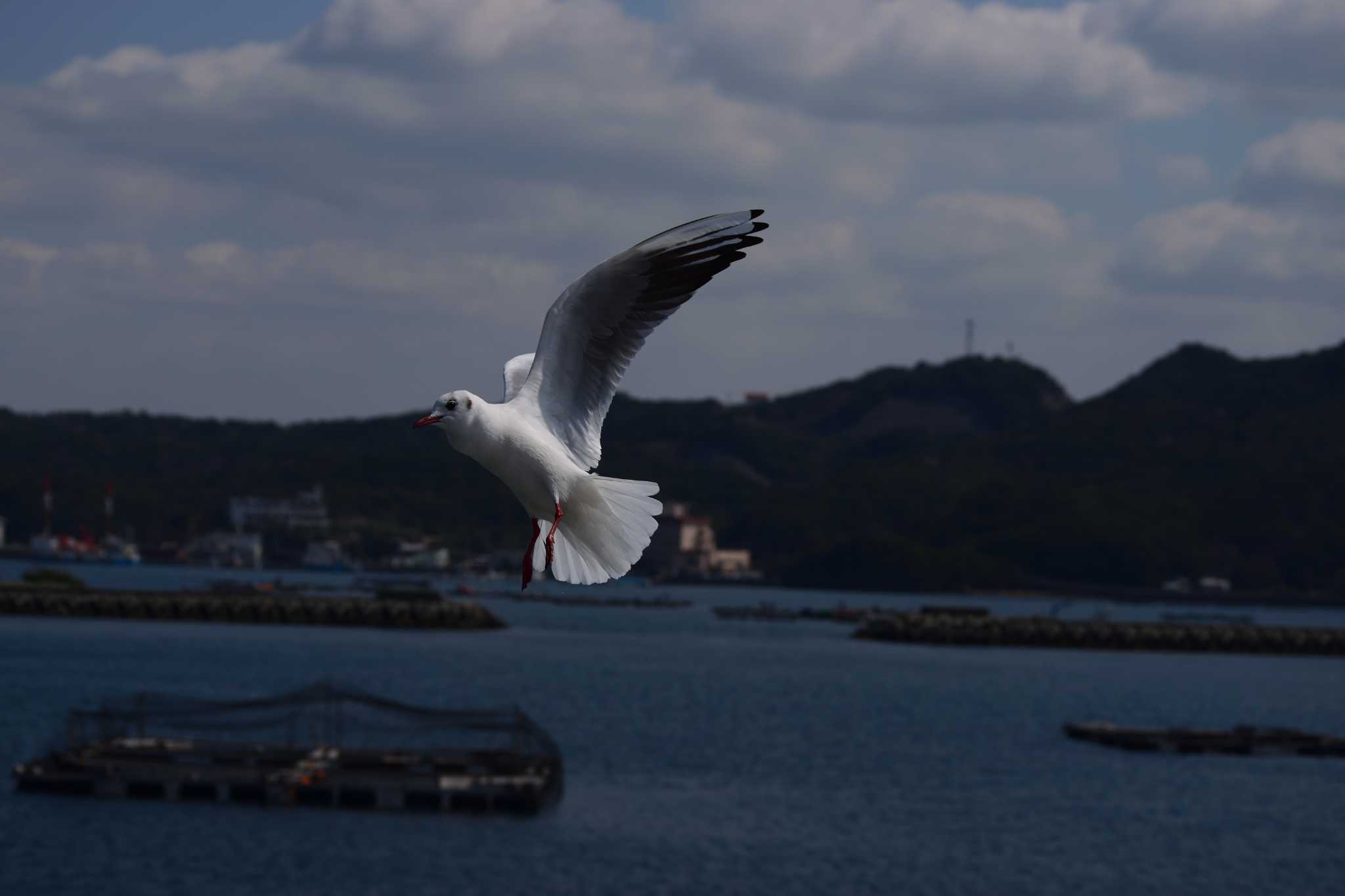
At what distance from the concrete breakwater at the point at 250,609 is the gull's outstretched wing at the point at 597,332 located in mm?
134799

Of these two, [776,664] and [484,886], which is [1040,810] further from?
[776,664]

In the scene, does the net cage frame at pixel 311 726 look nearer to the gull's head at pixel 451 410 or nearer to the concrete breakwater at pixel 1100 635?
the gull's head at pixel 451 410

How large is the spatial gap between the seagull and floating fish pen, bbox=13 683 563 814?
47.2 meters

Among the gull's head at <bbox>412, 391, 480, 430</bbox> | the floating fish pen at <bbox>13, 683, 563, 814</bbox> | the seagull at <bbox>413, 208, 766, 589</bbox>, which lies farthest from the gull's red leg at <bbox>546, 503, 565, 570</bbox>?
the floating fish pen at <bbox>13, 683, 563, 814</bbox>

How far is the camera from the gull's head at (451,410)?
845 centimetres

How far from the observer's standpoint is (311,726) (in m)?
64.8

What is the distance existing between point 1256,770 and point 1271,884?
23.1 meters

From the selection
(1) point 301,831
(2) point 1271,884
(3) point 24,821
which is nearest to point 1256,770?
(2) point 1271,884

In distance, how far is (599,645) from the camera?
14925 cm

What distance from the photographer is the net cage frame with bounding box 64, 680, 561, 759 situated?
193 feet

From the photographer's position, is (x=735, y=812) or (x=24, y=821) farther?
(x=735, y=812)

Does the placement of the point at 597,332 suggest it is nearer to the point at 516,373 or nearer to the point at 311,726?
the point at 516,373

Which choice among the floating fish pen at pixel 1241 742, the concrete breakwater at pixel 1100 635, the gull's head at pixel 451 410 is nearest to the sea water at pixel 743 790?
the floating fish pen at pixel 1241 742

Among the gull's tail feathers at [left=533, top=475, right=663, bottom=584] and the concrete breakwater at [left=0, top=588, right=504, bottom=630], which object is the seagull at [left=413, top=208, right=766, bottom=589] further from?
the concrete breakwater at [left=0, top=588, right=504, bottom=630]
